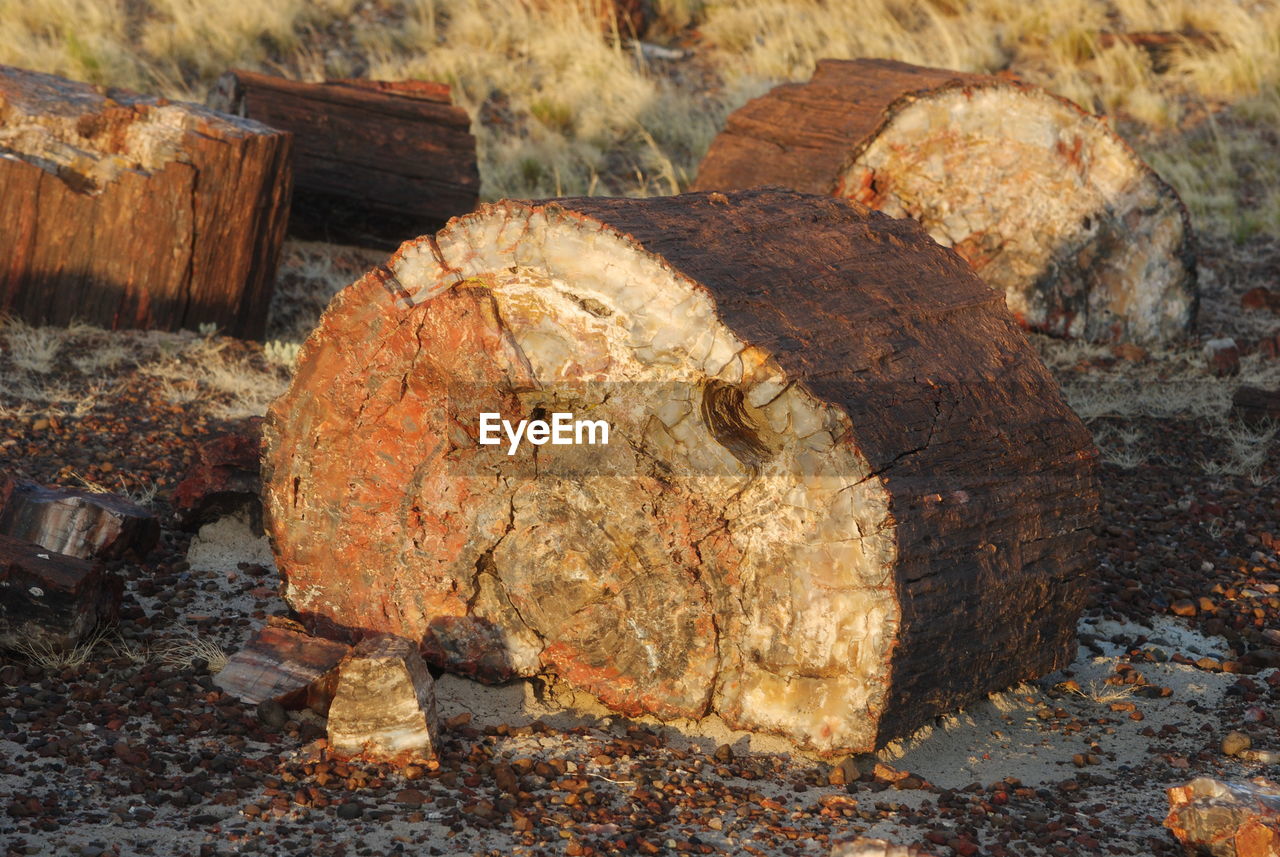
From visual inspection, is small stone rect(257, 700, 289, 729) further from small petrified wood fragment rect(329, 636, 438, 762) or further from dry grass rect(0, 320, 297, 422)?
dry grass rect(0, 320, 297, 422)

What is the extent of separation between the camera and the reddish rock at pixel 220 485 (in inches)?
167

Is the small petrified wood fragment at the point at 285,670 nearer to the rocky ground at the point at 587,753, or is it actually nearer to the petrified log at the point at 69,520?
the rocky ground at the point at 587,753

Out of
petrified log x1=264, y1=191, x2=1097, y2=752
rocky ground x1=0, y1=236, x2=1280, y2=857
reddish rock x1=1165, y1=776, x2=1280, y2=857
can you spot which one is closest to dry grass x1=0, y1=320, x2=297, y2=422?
rocky ground x1=0, y1=236, x2=1280, y2=857

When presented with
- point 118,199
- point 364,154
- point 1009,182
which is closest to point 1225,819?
point 1009,182

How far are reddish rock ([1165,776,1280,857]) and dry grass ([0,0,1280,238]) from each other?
6.72 metres

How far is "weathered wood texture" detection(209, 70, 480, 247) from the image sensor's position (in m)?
7.21

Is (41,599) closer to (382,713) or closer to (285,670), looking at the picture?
(285,670)

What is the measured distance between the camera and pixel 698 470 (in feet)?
10.0

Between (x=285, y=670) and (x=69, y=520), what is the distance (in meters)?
1.02

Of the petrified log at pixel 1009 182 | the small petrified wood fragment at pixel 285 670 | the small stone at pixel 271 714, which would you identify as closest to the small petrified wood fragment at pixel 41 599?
the small petrified wood fragment at pixel 285 670

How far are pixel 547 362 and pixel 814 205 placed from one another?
2.84 ft

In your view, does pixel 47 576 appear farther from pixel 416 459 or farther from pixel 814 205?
pixel 814 205

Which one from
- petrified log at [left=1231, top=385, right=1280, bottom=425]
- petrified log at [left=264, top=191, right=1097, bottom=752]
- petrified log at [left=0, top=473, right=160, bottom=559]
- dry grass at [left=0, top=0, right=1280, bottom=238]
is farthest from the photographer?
dry grass at [left=0, top=0, right=1280, bottom=238]

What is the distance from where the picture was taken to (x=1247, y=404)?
594 centimetres
